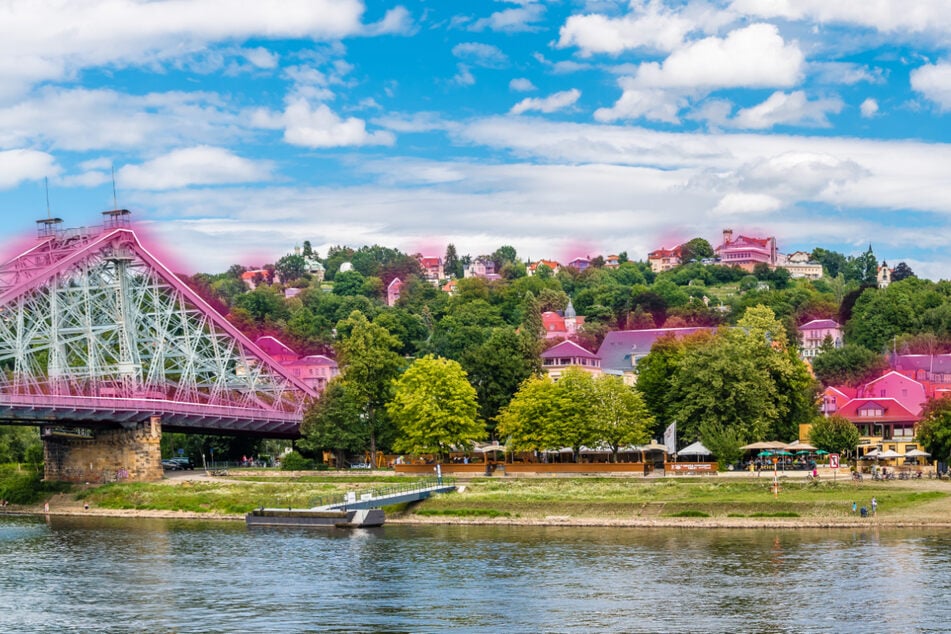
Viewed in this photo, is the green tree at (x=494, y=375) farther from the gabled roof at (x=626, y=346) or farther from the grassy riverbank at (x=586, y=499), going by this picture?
the gabled roof at (x=626, y=346)

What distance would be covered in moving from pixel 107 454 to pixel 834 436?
53323 millimetres

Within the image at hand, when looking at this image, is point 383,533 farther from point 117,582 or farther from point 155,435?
point 155,435

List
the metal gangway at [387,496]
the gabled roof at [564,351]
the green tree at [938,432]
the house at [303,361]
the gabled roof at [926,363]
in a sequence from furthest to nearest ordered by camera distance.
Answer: the house at [303,361] < the gabled roof at [564,351] < the gabled roof at [926,363] < the green tree at [938,432] < the metal gangway at [387,496]

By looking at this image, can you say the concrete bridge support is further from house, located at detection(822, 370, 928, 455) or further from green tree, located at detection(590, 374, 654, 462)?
house, located at detection(822, 370, 928, 455)

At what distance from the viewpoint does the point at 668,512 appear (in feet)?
252

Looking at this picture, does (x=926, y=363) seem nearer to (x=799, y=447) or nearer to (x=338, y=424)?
(x=799, y=447)

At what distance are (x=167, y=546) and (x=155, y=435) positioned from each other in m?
31.4

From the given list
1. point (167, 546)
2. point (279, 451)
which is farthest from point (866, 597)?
point (279, 451)

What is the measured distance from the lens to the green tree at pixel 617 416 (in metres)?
93.9

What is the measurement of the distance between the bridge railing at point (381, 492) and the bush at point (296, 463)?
A: 1534 centimetres

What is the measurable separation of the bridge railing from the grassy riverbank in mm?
511

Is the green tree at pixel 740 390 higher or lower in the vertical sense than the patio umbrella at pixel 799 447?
higher

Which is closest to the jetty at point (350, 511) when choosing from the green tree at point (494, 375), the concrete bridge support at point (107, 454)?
the concrete bridge support at point (107, 454)

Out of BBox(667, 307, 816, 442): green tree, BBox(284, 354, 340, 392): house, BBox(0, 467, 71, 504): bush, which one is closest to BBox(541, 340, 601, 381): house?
BBox(284, 354, 340, 392): house
